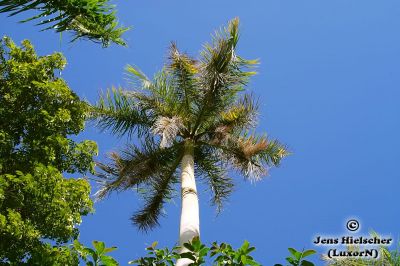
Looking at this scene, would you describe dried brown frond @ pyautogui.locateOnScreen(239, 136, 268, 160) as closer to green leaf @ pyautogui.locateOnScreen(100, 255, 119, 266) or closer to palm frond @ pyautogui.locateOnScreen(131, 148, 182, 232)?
palm frond @ pyautogui.locateOnScreen(131, 148, 182, 232)

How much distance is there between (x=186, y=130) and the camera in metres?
13.1

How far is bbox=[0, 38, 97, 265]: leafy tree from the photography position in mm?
7516

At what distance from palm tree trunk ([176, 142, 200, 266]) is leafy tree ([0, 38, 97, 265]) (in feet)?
6.88

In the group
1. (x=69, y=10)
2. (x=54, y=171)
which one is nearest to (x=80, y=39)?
(x=69, y=10)

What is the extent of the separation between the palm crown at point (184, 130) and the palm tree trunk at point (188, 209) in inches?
46.4

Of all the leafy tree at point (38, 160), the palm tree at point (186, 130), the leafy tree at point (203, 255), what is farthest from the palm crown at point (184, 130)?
the leafy tree at point (203, 255)

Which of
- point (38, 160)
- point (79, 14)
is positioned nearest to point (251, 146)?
point (38, 160)

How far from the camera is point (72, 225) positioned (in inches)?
319

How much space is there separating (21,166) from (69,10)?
4.29 m

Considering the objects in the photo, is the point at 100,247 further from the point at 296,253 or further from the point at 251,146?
the point at 251,146

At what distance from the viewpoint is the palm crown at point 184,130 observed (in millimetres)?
12633

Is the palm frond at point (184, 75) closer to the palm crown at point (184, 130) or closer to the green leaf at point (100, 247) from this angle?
the palm crown at point (184, 130)

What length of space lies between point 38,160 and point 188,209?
11.1 ft

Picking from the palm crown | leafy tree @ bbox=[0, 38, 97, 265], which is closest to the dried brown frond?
the palm crown
